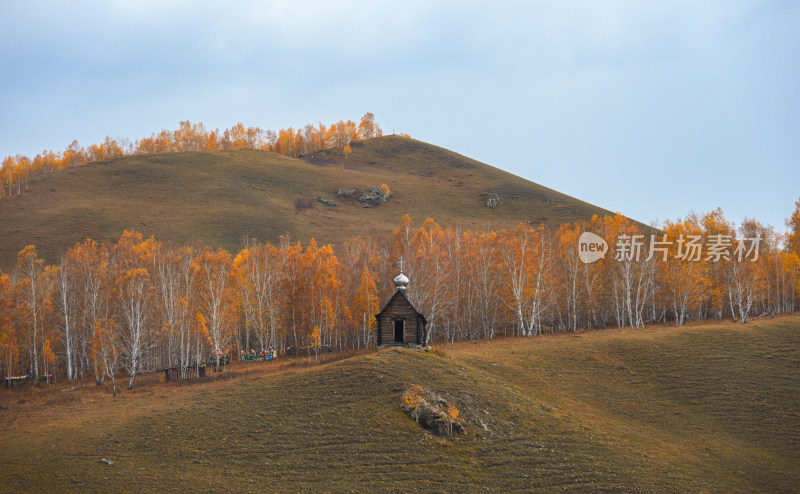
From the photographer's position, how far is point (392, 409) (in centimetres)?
2867

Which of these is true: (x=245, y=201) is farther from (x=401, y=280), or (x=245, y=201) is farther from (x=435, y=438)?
(x=435, y=438)

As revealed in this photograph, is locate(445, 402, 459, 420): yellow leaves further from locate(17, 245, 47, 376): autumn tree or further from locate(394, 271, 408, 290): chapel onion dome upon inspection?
locate(17, 245, 47, 376): autumn tree

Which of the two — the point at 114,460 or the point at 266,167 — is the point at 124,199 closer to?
the point at 266,167

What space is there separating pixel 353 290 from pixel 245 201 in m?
77.9

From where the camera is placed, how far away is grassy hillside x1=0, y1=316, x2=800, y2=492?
23641 mm

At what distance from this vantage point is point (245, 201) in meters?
132

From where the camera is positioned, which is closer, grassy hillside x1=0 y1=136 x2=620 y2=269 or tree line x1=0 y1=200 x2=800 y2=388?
tree line x1=0 y1=200 x2=800 y2=388

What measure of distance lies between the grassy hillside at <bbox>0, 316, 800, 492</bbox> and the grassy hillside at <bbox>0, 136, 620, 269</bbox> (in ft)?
240

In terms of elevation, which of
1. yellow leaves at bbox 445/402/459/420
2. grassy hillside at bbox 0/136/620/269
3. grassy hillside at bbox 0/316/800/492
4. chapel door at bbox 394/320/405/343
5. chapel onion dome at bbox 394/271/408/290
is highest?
grassy hillside at bbox 0/136/620/269

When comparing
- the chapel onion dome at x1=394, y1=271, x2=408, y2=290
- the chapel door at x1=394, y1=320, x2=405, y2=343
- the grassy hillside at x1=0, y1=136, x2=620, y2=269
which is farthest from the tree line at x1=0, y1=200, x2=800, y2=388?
the grassy hillside at x1=0, y1=136, x2=620, y2=269

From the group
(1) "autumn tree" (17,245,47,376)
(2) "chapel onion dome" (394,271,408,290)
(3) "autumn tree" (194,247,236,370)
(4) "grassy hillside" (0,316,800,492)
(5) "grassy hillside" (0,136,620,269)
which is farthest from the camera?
(5) "grassy hillside" (0,136,620,269)

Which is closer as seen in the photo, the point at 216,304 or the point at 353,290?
the point at 216,304

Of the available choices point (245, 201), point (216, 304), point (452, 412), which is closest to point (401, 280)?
point (452, 412)

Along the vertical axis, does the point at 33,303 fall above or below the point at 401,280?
below
